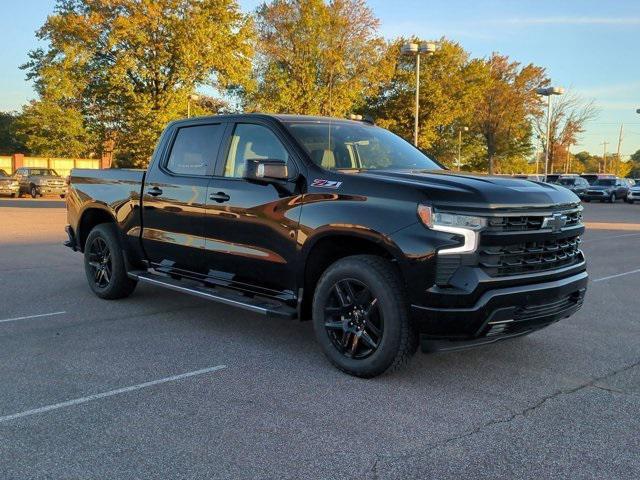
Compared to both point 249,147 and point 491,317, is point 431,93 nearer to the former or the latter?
point 249,147

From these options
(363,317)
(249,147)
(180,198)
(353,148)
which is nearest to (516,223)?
(363,317)

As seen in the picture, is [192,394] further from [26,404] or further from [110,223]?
[110,223]

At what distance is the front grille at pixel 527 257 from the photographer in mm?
3938

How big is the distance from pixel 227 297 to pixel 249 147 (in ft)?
4.37

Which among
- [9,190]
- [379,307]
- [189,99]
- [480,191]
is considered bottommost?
[9,190]

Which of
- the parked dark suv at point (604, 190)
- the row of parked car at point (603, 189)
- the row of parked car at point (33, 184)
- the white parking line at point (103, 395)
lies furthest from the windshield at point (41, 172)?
the parked dark suv at point (604, 190)

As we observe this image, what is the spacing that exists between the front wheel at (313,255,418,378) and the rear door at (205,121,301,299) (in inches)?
17.4

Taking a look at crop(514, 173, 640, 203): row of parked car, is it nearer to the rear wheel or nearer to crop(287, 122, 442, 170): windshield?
crop(287, 122, 442, 170): windshield

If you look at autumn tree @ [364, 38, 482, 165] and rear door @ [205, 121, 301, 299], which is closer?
rear door @ [205, 121, 301, 299]

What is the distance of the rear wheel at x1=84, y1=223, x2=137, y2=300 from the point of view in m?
6.66

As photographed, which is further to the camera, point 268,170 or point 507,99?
point 507,99

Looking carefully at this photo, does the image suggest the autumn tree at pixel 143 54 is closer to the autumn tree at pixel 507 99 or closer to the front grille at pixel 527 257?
the autumn tree at pixel 507 99

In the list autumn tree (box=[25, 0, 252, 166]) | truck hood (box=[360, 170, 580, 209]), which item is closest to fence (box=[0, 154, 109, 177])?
autumn tree (box=[25, 0, 252, 166])

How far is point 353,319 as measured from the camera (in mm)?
4379
